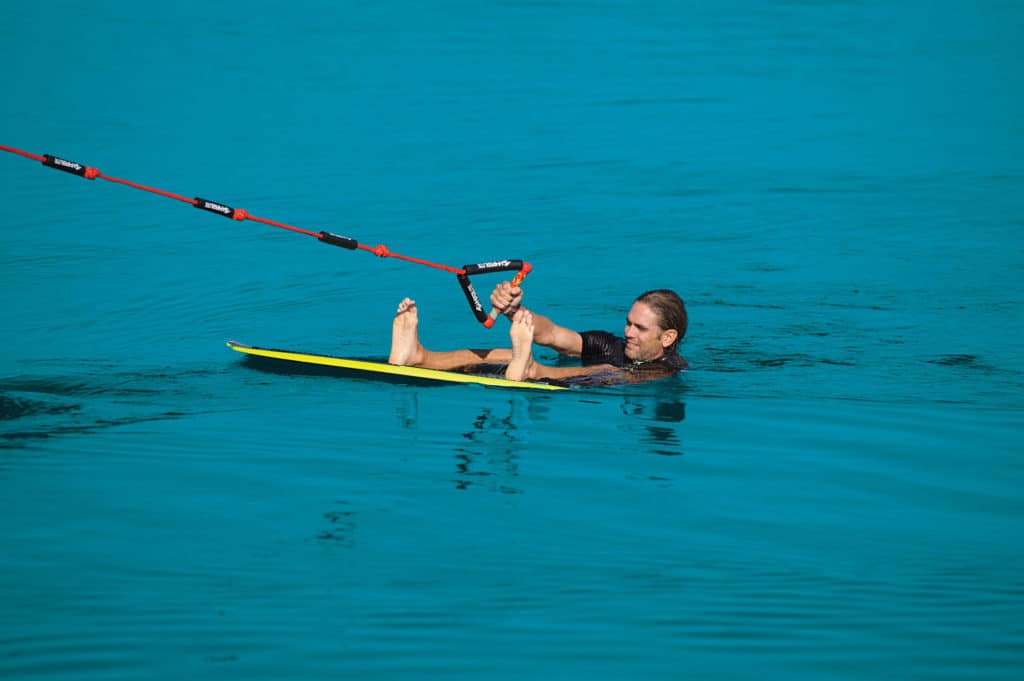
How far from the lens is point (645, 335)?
31.3ft

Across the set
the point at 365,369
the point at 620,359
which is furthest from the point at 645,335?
the point at 365,369

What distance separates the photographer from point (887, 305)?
12266 mm

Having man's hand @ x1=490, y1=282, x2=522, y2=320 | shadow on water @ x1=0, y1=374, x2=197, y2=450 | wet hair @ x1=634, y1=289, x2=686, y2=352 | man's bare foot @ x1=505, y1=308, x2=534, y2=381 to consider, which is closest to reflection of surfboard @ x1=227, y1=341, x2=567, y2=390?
man's bare foot @ x1=505, y1=308, x2=534, y2=381

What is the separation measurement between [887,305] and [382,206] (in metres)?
6.60

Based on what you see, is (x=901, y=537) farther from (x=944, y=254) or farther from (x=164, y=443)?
(x=944, y=254)

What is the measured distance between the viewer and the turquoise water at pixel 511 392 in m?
5.17

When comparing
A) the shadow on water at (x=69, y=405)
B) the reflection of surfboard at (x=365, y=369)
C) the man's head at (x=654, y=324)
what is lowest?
the shadow on water at (x=69, y=405)

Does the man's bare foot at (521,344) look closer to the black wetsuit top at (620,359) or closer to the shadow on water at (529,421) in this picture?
the shadow on water at (529,421)

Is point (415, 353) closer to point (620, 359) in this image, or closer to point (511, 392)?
point (511, 392)

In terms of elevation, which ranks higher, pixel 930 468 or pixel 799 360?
pixel 799 360

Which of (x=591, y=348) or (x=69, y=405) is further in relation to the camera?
(x=591, y=348)

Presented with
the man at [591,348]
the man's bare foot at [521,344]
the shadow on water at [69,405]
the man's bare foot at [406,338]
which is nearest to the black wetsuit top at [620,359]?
the man at [591,348]

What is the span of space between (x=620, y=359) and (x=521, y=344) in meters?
1.19

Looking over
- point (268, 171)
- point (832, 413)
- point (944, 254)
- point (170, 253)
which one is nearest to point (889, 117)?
point (944, 254)
